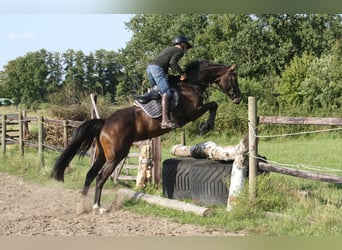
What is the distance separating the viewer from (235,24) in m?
36.8

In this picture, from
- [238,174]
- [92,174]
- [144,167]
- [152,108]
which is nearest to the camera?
[238,174]

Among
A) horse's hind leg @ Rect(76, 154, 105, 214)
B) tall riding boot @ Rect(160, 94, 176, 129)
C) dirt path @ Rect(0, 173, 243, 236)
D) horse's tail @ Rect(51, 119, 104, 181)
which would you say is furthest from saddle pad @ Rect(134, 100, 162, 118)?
dirt path @ Rect(0, 173, 243, 236)

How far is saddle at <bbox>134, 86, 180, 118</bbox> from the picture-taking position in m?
6.79

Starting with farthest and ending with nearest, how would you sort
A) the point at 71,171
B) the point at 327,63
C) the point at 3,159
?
the point at 327,63 < the point at 3,159 < the point at 71,171

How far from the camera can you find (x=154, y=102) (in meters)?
6.91

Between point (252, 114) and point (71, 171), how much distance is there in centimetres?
547

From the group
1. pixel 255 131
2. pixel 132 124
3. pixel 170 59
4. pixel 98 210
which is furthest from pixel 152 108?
pixel 98 210

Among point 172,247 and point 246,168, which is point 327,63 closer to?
point 246,168

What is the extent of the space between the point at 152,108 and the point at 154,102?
12 centimetres

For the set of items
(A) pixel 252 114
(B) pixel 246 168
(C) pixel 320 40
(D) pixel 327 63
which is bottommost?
(B) pixel 246 168

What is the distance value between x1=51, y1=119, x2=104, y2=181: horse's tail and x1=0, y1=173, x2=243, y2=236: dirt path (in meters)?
0.61

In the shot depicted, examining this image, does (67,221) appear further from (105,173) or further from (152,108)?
(152,108)

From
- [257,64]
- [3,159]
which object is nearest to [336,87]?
[257,64]

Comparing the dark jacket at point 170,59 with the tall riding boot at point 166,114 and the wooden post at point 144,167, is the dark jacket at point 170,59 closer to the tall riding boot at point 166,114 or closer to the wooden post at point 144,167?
the tall riding boot at point 166,114
